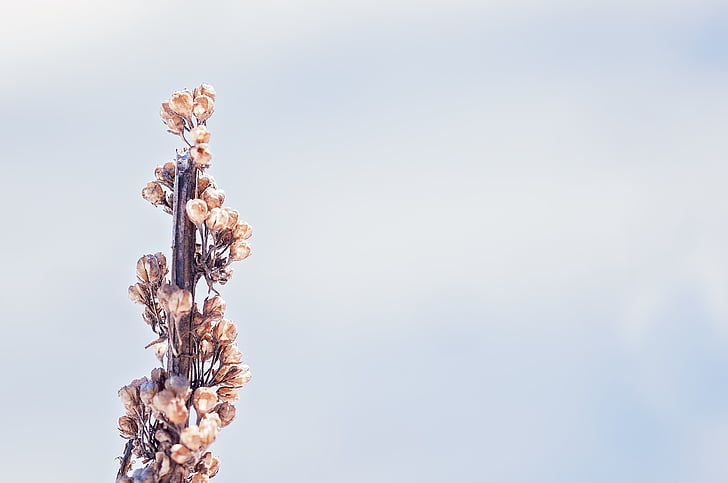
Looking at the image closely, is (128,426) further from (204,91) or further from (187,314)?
(204,91)

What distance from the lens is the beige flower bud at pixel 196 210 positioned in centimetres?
163

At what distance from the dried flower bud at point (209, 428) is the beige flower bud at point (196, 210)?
38 centimetres

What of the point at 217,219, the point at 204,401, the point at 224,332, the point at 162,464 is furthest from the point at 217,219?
the point at 162,464

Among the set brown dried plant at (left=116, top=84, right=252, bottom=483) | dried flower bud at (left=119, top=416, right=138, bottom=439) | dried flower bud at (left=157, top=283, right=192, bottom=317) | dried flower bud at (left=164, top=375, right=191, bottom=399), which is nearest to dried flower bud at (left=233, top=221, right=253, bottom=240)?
brown dried plant at (left=116, top=84, right=252, bottom=483)

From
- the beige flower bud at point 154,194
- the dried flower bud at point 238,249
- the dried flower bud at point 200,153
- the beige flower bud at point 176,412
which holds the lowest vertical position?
the beige flower bud at point 176,412

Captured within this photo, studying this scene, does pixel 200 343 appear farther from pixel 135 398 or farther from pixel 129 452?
pixel 129 452

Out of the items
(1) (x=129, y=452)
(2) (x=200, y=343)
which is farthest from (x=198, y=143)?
(1) (x=129, y=452)

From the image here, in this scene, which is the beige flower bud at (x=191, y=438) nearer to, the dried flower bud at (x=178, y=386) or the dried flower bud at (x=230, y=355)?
the dried flower bud at (x=178, y=386)

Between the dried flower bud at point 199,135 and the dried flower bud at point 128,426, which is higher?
the dried flower bud at point 199,135

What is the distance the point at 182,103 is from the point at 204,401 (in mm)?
610

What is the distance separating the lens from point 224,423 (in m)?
1.66

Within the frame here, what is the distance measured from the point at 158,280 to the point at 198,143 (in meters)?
0.30

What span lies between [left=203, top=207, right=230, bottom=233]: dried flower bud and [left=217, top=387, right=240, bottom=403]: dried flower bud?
329 mm

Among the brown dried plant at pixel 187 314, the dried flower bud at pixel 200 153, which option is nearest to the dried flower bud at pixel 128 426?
the brown dried plant at pixel 187 314
